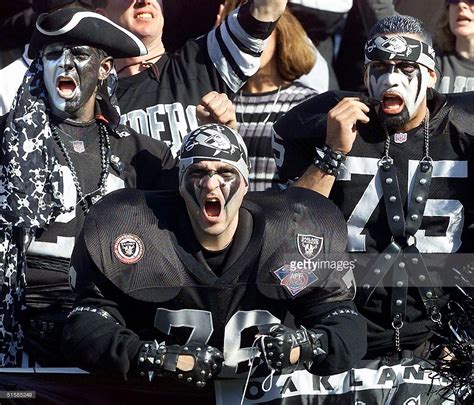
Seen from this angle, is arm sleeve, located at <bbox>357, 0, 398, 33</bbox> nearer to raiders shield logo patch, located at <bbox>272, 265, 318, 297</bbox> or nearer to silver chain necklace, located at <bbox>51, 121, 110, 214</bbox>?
silver chain necklace, located at <bbox>51, 121, 110, 214</bbox>

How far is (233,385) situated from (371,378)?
0.58 meters

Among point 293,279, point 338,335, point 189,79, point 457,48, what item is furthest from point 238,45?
point 338,335

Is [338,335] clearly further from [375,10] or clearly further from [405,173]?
[375,10]

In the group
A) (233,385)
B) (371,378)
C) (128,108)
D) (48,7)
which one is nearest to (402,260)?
(371,378)

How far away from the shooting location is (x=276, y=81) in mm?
7609

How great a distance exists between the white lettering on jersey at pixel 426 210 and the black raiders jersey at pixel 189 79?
91 cm

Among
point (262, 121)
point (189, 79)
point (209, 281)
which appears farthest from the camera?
point (262, 121)

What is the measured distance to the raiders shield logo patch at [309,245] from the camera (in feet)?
19.6

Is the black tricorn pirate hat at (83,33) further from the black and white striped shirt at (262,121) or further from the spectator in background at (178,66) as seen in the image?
the black and white striped shirt at (262,121)

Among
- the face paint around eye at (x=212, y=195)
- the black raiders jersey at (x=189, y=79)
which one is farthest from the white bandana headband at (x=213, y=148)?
the black raiders jersey at (x=189, y=79)

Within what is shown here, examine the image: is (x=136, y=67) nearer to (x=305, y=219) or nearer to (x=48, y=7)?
(x=48, y=7)

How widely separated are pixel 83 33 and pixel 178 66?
0.70 m

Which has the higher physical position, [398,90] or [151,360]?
[398,90]

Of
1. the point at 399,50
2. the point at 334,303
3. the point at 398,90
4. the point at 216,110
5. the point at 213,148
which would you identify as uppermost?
the point at 399,50
